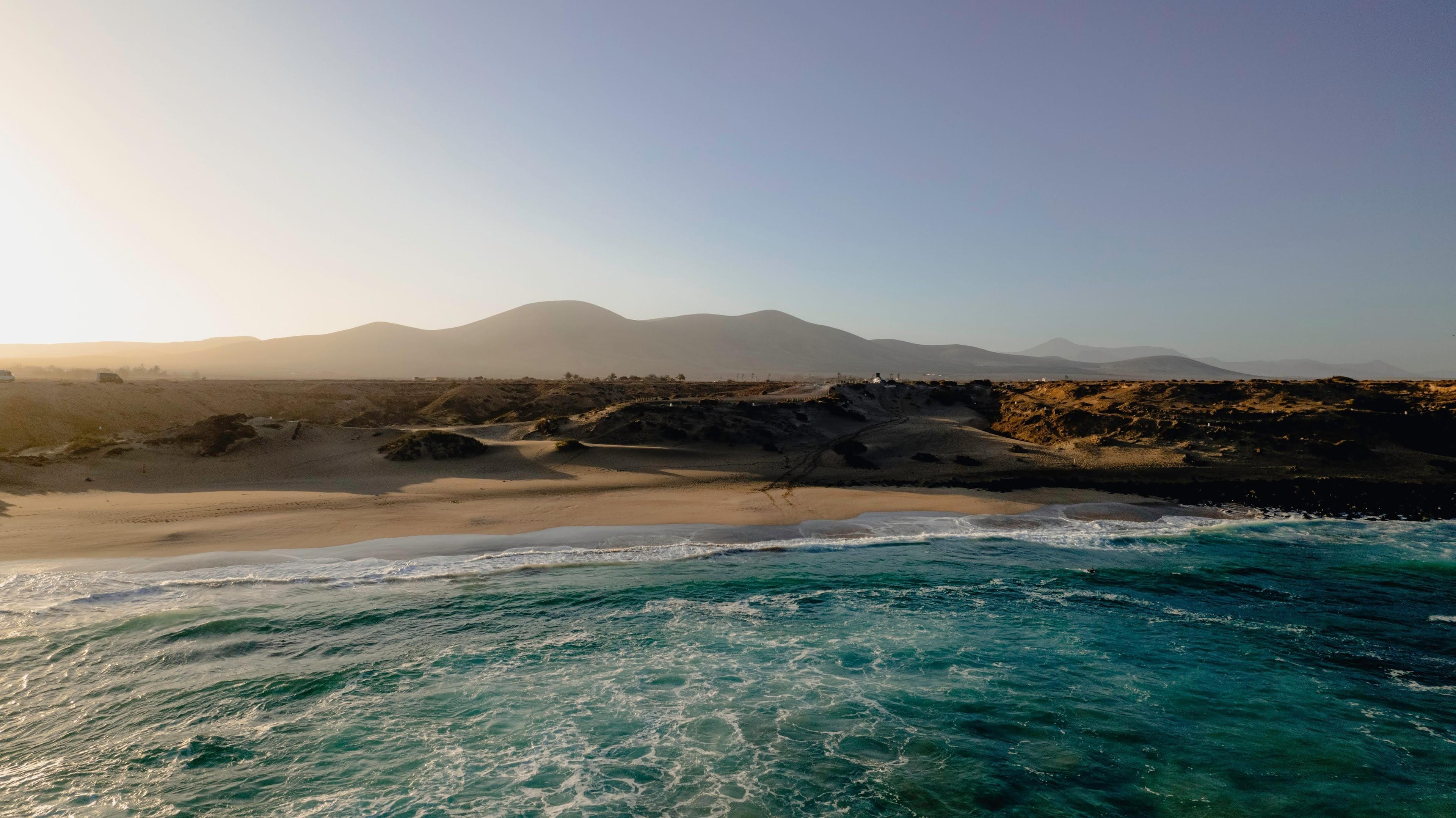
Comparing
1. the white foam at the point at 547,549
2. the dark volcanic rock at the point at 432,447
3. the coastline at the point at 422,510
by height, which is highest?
the dark volcanic rock at the point at 432,447

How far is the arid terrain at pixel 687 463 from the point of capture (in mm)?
20031

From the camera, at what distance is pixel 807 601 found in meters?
13.6

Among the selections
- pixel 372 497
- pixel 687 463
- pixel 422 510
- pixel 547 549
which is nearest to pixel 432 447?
pixel 372 497

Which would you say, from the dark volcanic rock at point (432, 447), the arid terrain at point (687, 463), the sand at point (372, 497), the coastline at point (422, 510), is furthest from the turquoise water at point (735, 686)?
the dark volcanic rock at point (432, 447)

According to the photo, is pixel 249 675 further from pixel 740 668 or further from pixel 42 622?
pixel 740 668

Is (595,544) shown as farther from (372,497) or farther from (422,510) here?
(372,497)

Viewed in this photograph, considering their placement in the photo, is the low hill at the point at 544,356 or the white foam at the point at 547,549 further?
the low hill at the point at 544,356

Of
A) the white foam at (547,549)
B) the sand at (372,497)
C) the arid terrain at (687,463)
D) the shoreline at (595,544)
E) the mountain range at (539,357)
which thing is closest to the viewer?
the white foam at (547,549)

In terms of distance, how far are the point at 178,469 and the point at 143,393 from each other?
20.6 meters

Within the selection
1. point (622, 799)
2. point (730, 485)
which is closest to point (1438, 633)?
point (622, 799)

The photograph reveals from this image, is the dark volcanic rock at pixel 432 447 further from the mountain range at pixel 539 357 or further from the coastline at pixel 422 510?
the mountain range at pixel 539 357

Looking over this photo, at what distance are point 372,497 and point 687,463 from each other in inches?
513

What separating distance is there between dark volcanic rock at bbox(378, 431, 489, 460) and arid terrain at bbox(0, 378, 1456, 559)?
0.11 meters

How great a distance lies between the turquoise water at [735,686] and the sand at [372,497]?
3134mm
